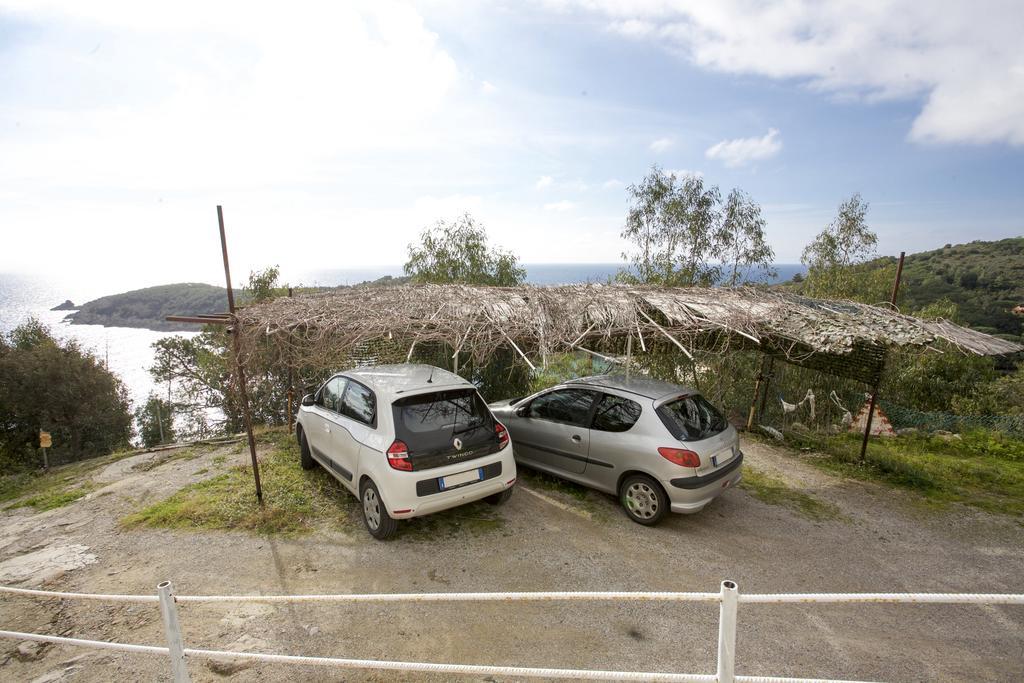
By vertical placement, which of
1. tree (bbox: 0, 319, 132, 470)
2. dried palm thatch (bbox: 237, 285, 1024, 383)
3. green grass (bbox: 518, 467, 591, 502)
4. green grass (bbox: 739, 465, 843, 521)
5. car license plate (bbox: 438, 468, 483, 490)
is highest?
dried palm thatch (bbox: 237, 285, 1024, 383)

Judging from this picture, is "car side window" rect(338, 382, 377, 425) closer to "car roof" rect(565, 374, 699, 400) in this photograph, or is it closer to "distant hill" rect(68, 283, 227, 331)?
"car roof" rect(565, 374, 699, 400)

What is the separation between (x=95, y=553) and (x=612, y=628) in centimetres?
538

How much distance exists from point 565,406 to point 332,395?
3011mm

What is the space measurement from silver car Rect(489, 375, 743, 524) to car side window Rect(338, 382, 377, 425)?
225 cm

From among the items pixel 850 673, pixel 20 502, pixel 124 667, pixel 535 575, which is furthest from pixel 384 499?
pixel 20 502

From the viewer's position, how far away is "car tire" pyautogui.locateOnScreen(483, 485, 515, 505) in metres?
5.66

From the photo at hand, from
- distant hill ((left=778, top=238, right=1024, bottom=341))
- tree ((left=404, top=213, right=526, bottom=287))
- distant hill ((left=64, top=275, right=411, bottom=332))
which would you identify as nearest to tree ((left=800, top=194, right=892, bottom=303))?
distant hill ((left=778, top=238, right=1024, bottom=341))

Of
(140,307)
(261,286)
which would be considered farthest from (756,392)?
(140,307)

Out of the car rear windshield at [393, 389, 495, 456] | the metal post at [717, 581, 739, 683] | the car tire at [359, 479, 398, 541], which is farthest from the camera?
the car tire at [359, 479, 398, 541]

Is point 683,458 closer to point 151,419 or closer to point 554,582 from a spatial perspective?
point 554,582

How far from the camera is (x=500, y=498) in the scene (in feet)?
19.0

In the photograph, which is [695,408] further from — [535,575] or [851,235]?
[851,235]

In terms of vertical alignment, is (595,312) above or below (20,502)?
above

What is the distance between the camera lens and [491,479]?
16.9ft
